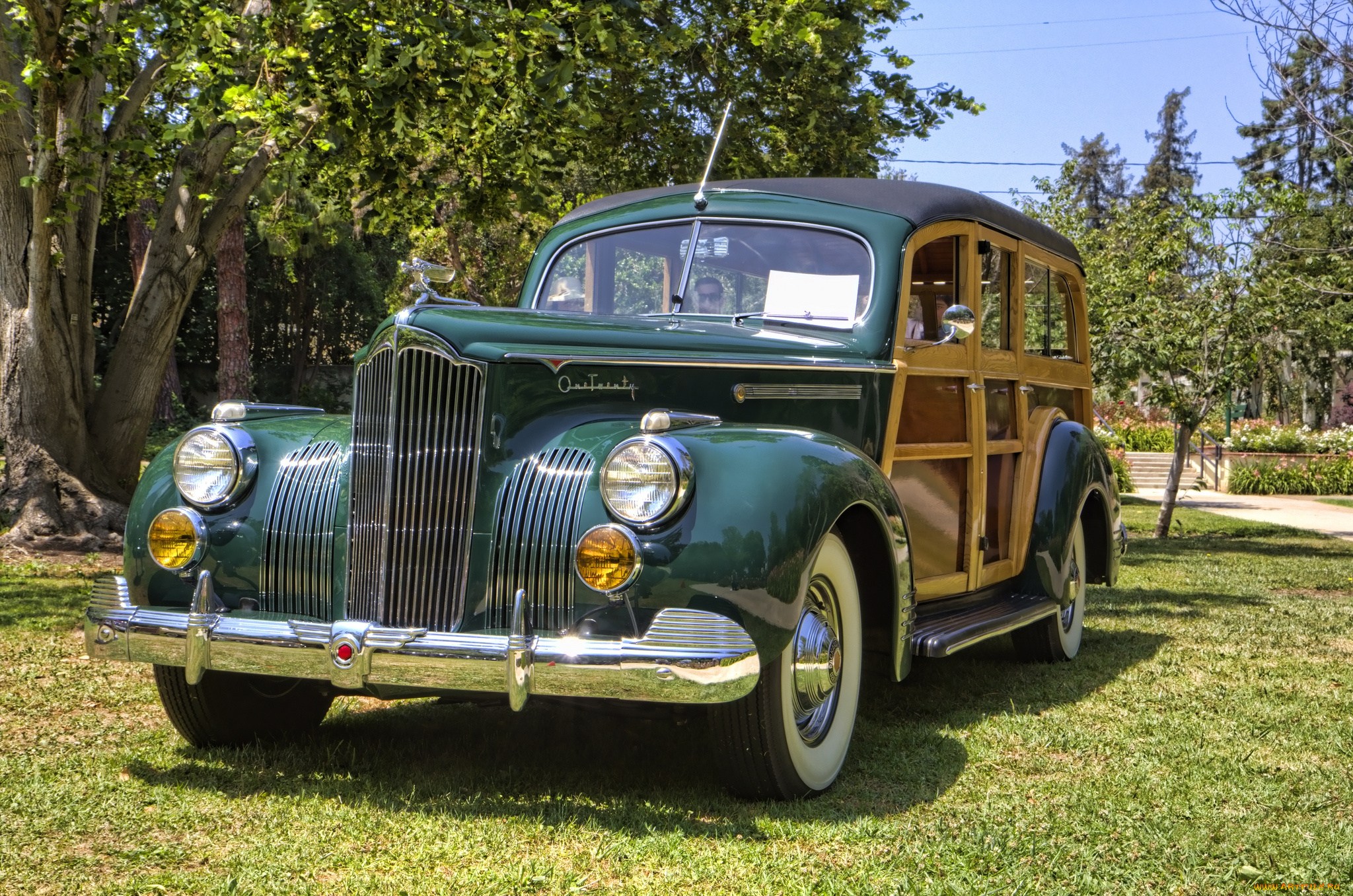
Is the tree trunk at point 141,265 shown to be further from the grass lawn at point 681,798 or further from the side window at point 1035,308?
the grass lawn at point 681,798

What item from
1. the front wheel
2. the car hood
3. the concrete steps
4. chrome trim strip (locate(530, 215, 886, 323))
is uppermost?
chrome trim strip (locate(530, 215, 886, 323))

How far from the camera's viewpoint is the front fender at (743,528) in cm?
335

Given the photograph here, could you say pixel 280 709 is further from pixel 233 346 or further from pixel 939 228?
pixel 233 346

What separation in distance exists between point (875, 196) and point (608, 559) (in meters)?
2.24

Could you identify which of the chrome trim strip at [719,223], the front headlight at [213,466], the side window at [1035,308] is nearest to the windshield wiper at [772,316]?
the chrome trim strip at [719,223]

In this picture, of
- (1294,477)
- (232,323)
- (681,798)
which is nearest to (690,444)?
(681,798)

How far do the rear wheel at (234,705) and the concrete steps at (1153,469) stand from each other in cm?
2200

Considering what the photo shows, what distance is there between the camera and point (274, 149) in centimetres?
969

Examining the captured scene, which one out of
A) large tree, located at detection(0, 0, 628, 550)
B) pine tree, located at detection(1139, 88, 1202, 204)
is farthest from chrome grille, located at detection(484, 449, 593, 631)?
pine tree, located at detection(1139, 88, 1202, 204)

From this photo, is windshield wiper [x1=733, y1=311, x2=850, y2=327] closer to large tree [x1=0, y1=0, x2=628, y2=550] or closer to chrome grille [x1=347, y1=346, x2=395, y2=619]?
chrome grille [x1=347, y1=346, x2=395, y2=619]

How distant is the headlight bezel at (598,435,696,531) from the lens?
3.39 meters

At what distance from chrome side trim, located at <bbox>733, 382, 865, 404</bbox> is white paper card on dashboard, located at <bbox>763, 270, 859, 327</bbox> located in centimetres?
36

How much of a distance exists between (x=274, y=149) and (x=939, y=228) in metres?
6.36

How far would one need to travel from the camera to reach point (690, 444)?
139 inches
